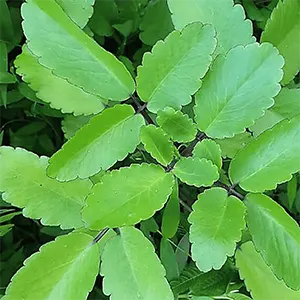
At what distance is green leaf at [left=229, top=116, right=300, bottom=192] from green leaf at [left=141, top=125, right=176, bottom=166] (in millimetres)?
92

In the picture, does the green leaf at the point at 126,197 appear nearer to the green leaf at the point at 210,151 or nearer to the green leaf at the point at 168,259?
the green leaf at the point at 210,151

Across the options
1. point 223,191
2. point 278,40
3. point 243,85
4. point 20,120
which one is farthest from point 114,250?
point 20,120

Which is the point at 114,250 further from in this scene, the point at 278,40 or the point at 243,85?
the point at 278,40

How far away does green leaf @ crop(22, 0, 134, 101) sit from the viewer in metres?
0.76

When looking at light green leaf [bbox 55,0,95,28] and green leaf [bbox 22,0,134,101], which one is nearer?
green leaf [bbox 22,0,134,101]

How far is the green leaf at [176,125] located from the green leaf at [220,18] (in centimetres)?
13

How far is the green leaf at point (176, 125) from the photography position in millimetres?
756

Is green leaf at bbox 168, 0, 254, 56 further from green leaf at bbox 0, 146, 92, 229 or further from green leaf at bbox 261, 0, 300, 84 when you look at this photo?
green leaf at bbox 0, 146, 92, 229

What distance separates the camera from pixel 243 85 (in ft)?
2.52

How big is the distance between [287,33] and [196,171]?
303 millimetres

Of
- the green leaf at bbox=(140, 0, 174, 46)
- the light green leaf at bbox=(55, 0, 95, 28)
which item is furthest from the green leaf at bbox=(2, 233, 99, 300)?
the green leaf at bbox=(140, 0, 174, 46)

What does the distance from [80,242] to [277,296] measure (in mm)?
297

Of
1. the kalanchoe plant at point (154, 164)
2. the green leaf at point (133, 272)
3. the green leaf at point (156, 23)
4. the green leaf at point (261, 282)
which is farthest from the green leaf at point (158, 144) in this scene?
the green leaf at point (156, 23)

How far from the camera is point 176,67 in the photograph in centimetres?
77
